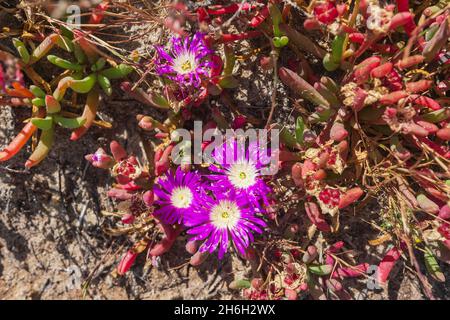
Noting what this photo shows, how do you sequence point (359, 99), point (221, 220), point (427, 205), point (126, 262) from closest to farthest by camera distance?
point (359, 99)
point (427, 205)
point (221, 220)
point (126, 262)

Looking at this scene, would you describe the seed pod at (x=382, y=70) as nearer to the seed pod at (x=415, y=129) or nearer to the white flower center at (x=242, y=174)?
the seed pod at (x=415, y=129)

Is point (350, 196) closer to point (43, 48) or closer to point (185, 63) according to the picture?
point (185, 63)

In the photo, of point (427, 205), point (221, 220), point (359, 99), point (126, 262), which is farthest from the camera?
point (126, 262)

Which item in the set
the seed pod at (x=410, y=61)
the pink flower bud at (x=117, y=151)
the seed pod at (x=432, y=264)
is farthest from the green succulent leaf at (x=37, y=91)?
the seed pod at (x=432, y=264)

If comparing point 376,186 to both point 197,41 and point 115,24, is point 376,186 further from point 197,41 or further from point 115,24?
point 115,24

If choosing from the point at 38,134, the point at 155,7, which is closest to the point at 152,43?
the point at 155,7

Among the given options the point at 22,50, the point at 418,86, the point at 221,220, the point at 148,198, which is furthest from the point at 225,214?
the point at 22,50

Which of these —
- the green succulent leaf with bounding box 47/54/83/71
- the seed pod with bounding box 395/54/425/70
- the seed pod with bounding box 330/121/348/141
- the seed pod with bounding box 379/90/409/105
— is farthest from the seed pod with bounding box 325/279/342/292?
the green succulent leaf with bounding box 47/54/83/71
